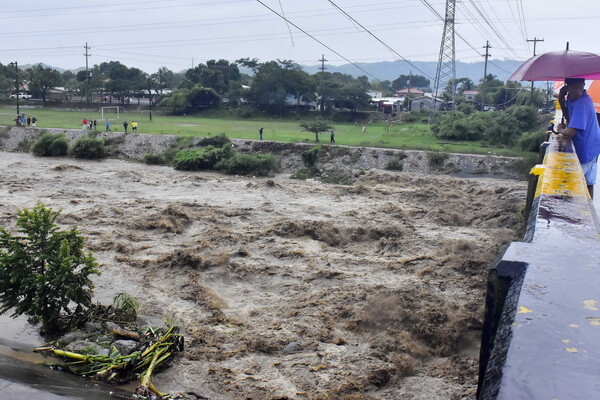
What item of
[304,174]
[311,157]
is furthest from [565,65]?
[311,157]

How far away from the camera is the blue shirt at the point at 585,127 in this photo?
775 centimetres

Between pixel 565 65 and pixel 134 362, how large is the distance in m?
8.55

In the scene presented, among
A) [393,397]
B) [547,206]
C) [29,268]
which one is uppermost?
[547,206]

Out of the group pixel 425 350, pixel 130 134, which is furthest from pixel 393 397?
pixel 130 134

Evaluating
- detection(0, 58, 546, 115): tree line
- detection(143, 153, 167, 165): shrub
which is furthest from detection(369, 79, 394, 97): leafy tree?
detection(143, 153, 167, 165): shrub

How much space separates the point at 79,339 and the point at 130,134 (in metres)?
36.0

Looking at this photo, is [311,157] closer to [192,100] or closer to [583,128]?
[583,128]

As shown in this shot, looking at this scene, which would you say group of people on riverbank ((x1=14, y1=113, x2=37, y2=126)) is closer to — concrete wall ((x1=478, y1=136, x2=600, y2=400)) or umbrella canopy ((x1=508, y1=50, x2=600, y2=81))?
umbrella canopy ((x1=508, y1=50, x2=600, y2=81))

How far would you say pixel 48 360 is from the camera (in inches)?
421

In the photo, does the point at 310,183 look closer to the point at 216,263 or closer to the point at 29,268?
the point at 216,263

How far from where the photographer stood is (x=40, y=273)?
1160 centimetres

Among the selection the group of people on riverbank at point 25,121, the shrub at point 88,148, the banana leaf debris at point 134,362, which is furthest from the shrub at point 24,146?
the banana leaf debris at point 134,362

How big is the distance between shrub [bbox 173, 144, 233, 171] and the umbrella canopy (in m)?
29.9

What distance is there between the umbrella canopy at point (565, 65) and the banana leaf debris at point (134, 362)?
7528 millimetres
